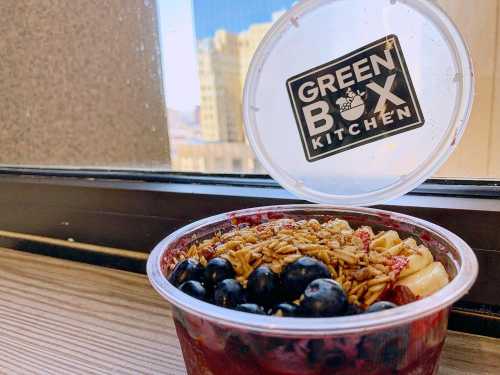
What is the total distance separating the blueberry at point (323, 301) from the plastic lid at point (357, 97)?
0.18 meters

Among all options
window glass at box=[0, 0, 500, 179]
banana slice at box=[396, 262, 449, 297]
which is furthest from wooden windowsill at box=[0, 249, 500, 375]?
window glass at box=[0, 0, 500, 179]

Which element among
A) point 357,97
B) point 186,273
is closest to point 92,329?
point 186,273

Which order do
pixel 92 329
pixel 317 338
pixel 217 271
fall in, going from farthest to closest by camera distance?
pixel 92 329 < pixel 217 271 < pixel 317 338

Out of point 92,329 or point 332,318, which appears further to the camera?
point 92,329

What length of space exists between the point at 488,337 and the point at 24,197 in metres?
0.82

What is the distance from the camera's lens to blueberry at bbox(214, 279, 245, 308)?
39cm

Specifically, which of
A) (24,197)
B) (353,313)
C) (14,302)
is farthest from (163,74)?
(353,313)

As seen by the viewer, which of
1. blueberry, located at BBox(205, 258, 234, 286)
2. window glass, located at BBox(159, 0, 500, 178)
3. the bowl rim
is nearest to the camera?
the bowl rim

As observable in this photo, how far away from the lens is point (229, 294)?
388 millimetres

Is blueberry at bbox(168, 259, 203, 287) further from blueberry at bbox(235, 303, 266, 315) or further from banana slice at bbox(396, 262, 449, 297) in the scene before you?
banana slice at bbox(396, 262, 449, 297)

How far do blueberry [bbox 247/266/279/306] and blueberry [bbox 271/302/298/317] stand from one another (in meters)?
0.02

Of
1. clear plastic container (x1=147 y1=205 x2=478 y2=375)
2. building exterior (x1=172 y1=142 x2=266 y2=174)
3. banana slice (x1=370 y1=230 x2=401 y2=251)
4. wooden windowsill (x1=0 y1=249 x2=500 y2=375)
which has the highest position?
building exterior (x1=172 y1=142 x2=266 y2=174)

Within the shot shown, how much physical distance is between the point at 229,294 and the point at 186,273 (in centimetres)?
7

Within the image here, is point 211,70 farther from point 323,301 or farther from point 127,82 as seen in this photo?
point 323,301
